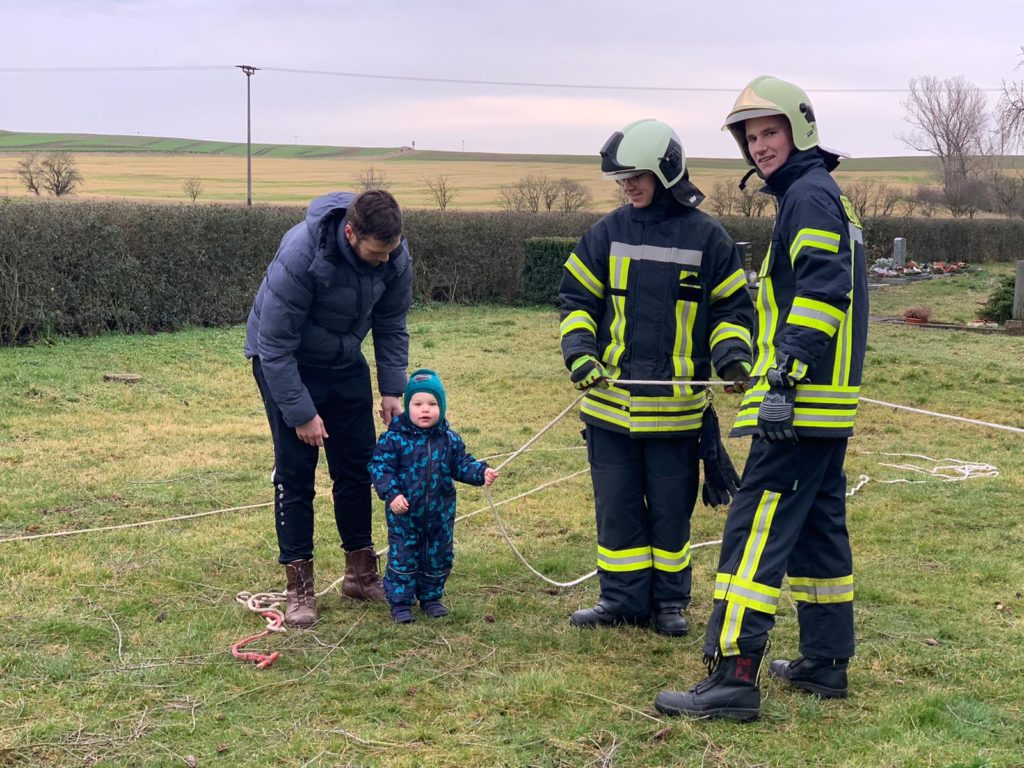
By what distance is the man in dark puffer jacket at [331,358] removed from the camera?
4.46 meters

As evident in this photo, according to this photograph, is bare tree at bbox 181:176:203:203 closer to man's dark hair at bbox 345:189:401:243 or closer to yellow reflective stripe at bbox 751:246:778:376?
man's dark hair at bbox 345:189:401:243

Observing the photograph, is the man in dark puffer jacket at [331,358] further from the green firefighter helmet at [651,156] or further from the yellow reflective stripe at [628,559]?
the yellow reflective stripe at [628,559]

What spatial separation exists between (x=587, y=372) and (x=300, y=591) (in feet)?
5.42

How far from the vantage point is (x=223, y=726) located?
145 inches

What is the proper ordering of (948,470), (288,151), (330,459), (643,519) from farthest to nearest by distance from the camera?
(288,151) < (948,470) < (330,459) < (643,519)

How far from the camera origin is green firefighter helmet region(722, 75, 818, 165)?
3736mm

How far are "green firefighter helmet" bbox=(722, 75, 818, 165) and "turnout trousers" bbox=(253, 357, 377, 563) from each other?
81.8 inches

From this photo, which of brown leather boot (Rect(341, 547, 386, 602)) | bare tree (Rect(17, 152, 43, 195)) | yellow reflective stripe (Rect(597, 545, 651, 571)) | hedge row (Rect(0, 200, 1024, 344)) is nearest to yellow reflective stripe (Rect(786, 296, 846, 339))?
yellow reflective stripe (Rect(597, 545, 651, 571))

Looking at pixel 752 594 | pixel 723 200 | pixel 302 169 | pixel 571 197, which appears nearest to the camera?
pixel 752 594

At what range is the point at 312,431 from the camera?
4582 mm

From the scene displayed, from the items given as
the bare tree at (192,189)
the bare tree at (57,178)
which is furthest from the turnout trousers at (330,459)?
the bare tree at (192,189)

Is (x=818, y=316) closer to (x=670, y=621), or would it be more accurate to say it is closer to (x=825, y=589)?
(x=825, y=589)

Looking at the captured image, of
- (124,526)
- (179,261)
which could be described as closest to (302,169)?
(179,261)

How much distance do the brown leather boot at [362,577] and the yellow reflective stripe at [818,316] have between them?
2.45m
